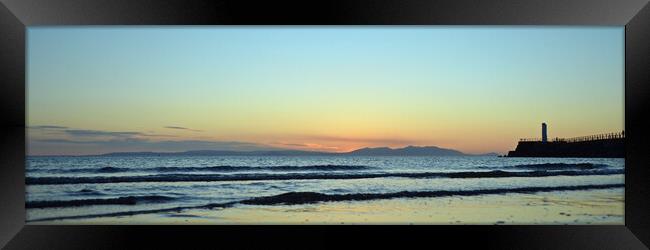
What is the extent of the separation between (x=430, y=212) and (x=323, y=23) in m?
5.26

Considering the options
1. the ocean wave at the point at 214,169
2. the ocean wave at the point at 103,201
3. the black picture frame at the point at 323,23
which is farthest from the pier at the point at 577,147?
the black picture frame at the point at 323,23

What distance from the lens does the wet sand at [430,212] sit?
24.8 ft

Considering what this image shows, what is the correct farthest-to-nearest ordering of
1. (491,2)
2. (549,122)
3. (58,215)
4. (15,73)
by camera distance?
(549,122), (58,215), (15,73), (491,2)

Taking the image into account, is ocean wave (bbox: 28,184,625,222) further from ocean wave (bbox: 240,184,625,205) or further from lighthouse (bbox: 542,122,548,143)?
lighthouse (bbox: 542,122,548,143)

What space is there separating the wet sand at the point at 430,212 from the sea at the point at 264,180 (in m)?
0.22

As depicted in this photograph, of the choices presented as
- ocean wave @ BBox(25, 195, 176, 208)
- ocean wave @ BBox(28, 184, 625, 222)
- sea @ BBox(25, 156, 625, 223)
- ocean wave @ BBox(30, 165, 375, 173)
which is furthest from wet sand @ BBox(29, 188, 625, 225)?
ocean wave @ BBox(30, 165, 375, 173)

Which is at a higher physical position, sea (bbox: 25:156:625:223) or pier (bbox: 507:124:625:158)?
pier (bbox: 507:124:625:158)

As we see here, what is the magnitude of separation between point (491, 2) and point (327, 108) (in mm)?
10289

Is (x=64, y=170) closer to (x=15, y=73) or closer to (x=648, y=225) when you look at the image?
(x=15, y=73)

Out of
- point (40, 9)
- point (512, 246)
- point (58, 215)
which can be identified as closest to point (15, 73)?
point (40, 9)

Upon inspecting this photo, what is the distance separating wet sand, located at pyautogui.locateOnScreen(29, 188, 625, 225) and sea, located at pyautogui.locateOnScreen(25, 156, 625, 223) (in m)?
0.22

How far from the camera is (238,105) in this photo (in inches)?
527

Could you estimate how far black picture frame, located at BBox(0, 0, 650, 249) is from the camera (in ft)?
10.7

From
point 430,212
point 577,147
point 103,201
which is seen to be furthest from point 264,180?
point 577,147
